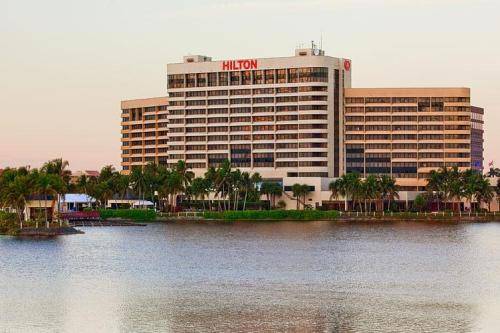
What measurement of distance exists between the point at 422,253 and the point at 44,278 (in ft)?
219

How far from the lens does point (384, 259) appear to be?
143500 millimetres

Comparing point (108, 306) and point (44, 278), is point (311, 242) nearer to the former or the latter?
point (44, 278)

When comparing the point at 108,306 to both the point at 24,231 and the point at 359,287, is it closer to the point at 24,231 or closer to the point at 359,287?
the point at 359,287

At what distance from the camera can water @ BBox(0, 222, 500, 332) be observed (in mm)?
78500

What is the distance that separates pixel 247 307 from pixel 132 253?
71.4 m

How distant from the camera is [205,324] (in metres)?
77.5

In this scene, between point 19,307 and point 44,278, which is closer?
point 19,307

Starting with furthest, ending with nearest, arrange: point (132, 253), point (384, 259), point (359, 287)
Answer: point (132, 253)
point (384, 259)
point (359, 287)

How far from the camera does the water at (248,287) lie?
7850 centimetres

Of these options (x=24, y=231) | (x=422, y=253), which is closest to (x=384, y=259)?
(x=422, y=253)

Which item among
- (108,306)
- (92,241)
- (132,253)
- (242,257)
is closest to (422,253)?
(242,257)

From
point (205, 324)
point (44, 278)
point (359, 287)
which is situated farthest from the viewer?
point (44, 278)

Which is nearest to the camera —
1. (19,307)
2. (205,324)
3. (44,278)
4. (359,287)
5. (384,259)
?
(205,324)

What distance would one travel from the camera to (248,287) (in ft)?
340
